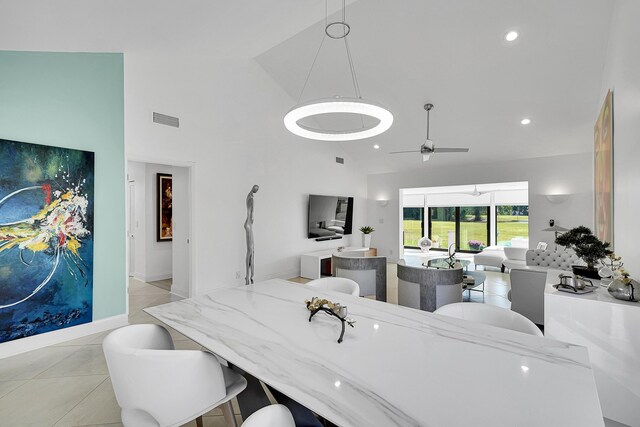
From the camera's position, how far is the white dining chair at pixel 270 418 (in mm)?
930

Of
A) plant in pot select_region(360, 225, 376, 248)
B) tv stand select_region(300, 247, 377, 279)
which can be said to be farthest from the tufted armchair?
plant in pot select_region(360, 225, 376, 248)

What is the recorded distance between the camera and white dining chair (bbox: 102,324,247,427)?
1.27 m

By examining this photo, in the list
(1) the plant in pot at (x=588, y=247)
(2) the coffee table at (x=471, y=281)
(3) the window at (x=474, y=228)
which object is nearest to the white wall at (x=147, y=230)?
(2) the coffee table at (x=471, y=281)

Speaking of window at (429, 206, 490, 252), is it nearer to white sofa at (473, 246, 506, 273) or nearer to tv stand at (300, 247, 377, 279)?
white sofa at (473, 246, 506, 273)

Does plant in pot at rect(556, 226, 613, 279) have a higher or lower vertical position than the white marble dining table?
higher

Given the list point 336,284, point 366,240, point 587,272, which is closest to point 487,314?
point 336,284

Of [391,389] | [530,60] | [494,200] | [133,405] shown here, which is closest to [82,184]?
[133,405]

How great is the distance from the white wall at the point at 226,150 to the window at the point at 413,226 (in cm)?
608

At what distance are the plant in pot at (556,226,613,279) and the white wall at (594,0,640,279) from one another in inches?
6.0

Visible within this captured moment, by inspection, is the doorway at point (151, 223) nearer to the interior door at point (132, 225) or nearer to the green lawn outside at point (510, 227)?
the interior door at point (132, 225)

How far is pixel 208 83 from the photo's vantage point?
456cm

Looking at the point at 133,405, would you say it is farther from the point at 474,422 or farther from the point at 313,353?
the point at 474,422

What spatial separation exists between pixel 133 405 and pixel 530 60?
208 inches

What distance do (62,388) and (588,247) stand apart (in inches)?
172
